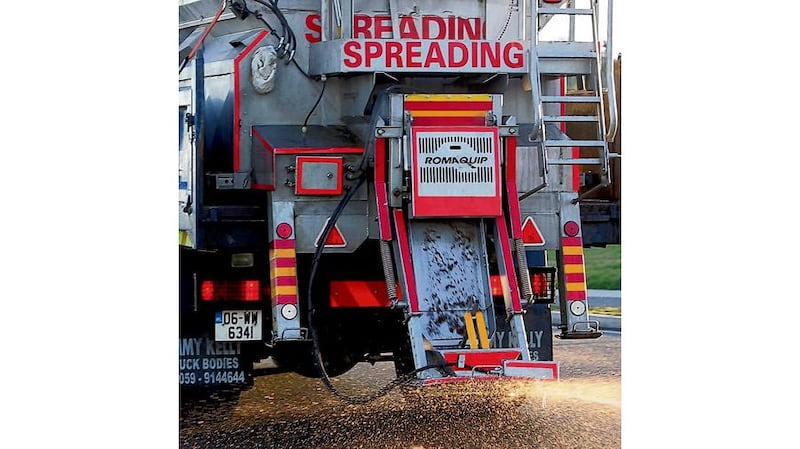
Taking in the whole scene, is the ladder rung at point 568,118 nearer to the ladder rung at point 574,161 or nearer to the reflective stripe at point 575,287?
the ladder rung at point 574,161

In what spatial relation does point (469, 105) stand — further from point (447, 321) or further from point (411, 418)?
point (411, 418)

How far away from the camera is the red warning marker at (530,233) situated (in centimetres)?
659

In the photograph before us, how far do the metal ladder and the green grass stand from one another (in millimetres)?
620

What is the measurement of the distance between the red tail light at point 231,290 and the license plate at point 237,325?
0.21 ft

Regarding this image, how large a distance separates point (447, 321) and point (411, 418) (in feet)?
2.18

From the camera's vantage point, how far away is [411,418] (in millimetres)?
6410

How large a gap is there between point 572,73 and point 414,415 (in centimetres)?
161

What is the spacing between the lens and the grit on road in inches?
244

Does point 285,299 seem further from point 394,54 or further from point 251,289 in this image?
point 394,54

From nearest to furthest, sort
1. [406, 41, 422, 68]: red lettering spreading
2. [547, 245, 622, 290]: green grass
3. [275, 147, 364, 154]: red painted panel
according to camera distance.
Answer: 1. [406, 41, 422, 68]: red lettering spreading
2. [275, 147, 364, 154]: red painted panel
3. [547, 245, 622, 290]: green grass

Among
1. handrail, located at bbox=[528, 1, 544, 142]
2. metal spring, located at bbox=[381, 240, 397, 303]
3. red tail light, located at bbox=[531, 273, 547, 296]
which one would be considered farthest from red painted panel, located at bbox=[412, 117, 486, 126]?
red tail light, located at bbox=[531, 273, 547, 296]

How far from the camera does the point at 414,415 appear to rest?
6.40 m

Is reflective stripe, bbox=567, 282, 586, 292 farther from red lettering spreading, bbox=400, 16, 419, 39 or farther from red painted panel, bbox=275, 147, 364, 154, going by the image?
red lettering spreading, bbox=400, 16, 419, 39

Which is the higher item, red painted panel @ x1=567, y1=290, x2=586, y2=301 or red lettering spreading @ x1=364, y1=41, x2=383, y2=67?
red lettering spreading @ x1=364, y1=41, x2=383, y2=67
